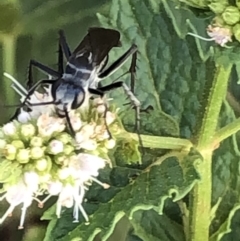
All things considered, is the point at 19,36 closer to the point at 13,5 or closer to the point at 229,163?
the point at 13,5

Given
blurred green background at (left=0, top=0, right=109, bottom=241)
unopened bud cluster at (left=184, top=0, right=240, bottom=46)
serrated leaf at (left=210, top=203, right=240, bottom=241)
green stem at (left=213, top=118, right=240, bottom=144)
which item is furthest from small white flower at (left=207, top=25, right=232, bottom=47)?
blurred green background at (left=0, top=0, right=109, bottom=241)

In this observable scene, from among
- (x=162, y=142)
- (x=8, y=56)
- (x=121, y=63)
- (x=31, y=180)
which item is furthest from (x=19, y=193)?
A: (x=8, y=56)

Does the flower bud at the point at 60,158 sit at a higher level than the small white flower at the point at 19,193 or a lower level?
higher

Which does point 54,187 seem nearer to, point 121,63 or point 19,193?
point 19,193

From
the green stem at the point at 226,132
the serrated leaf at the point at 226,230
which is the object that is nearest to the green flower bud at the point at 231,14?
the green stem at the point at 226,132

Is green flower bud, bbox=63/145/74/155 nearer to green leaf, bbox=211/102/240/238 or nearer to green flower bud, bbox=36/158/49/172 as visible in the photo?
green flower bud, bbox=36/158/49/172

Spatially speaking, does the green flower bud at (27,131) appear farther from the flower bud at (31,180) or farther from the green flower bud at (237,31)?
the green flower bud at (237,31)
